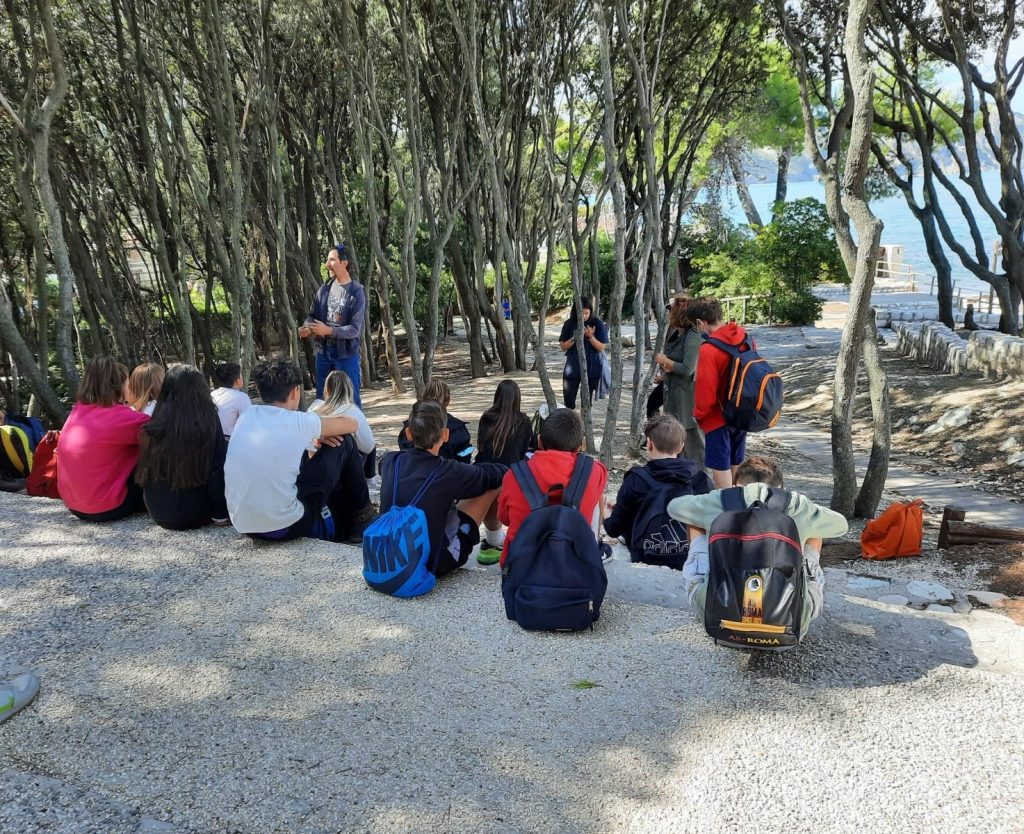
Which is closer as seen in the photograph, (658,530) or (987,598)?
(658,530)

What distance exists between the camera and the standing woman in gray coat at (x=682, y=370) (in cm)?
639

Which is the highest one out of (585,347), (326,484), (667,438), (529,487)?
(585,347)

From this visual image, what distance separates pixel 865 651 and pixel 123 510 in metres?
4.49

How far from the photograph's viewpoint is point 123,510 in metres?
5.46

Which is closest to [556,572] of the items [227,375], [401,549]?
[401,549]

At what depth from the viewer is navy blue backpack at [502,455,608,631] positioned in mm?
3742

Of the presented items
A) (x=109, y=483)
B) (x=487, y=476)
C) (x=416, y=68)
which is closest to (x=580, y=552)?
(x=487, y=476)

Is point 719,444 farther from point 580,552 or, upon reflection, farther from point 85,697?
point 85,697

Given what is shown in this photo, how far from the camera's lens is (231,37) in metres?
11.8

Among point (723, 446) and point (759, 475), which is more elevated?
point (759, 475)

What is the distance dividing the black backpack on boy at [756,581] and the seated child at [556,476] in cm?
84

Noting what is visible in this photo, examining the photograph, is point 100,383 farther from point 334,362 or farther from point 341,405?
point 334,362

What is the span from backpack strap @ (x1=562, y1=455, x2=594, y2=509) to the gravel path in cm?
57

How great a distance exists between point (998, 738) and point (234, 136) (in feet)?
28.6
